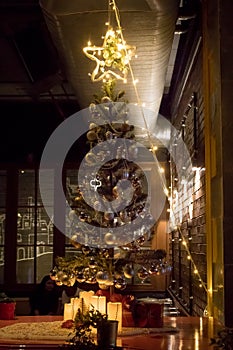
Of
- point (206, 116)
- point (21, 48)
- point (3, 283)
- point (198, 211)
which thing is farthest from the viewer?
point (3, 283)

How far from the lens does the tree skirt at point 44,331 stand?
3430mm

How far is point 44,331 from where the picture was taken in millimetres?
3611

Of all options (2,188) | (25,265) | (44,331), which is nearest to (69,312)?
(44,331)

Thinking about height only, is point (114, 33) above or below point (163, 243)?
above

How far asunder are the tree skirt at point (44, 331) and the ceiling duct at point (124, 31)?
2.00 m

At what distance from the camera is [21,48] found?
20.5 feet

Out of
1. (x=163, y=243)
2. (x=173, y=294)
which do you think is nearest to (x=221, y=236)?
(x=173, y=294)

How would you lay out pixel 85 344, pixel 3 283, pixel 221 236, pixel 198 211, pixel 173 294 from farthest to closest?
pixel 3 283 → pixel 173 294 → pixel 198 211 → pixel 221 236 → pixel 85 344

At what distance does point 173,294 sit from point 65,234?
6.59 ft

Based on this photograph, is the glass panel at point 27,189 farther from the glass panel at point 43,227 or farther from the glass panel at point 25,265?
the glass panel at point 25,265

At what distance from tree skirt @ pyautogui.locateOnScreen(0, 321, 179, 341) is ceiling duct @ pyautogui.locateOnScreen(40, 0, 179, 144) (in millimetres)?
1999

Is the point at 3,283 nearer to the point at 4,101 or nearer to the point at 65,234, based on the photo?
the point at 65,234

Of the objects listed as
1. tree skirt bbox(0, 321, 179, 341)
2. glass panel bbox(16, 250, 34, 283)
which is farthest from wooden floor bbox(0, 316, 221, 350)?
glass panel bbox(16, 250, 34, 283)

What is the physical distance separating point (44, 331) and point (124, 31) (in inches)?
83.7
